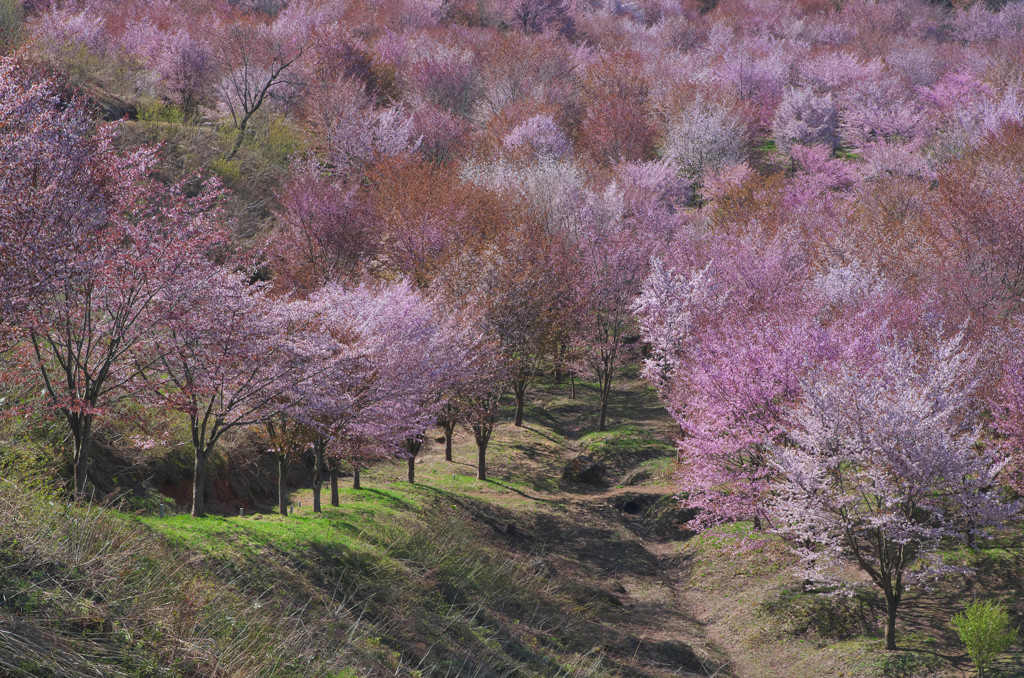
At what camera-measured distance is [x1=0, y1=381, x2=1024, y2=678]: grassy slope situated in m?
7.48

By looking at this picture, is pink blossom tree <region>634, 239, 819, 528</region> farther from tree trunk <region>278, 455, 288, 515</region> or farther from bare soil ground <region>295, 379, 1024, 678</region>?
tree trunk <region>278, 455, 288, 515</region>

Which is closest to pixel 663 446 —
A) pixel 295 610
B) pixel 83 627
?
pixel 295 610

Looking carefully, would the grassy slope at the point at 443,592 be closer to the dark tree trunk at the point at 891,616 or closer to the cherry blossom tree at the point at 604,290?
the dark tree trunk at the point at 891,616

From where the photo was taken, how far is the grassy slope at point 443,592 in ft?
24.5

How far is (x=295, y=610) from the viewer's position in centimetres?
977

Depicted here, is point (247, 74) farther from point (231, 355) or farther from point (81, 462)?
point (81, 462)

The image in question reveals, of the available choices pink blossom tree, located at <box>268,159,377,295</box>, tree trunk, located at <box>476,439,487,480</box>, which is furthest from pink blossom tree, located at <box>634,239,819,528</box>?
pink blossom tree, located at <box>268,159,377,295</box>

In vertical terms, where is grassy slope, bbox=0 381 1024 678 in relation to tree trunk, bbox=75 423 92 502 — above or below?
below

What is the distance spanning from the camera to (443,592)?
13.3 metres

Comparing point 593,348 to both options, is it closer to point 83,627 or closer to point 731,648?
point 731,648

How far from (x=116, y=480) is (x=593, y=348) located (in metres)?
20.3

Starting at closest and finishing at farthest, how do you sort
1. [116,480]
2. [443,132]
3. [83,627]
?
[83,627] → [116,480] → [443,132]

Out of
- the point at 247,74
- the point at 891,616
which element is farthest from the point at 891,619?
the point at 247,74

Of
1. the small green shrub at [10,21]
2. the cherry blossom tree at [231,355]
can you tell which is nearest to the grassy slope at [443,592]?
the cherry blossom tree at [231,355]
